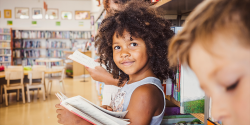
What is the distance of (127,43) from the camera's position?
94 cm

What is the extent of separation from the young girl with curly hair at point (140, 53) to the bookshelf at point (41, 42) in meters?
8.22

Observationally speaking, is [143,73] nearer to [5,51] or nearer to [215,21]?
[215,21]

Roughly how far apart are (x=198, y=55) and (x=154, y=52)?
676mm

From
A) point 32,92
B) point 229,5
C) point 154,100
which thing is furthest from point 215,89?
point 32,92

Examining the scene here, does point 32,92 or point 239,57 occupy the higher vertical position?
point 239,57

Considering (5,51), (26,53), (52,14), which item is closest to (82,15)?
(52,14)

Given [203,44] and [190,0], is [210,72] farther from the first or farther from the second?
[190,0]

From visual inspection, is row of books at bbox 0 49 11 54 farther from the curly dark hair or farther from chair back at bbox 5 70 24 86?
the curly dark hair

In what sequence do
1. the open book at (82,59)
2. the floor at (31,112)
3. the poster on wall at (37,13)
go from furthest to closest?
the poster on wall at (37,13) < the floor at (31,112) < the open book at (82,59)

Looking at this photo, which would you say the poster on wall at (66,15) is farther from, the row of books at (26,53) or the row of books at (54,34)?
the row of books at (26,53)

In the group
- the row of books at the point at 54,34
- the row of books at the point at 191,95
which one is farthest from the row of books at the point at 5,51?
the row of books at the point at 191,95

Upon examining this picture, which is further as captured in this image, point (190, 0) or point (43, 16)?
point (43, 16)

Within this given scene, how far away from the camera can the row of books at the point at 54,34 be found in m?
8.27

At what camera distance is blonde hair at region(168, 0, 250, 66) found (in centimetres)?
26
